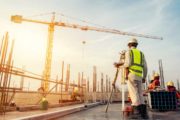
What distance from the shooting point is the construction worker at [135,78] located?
475 cm

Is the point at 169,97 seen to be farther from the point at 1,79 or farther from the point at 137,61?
the point at 1,79

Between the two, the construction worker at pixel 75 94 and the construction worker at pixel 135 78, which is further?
the construction worker at pixel 75 94

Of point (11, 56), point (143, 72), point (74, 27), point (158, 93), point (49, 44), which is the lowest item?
point (158, 93)

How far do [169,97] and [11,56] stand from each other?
249 inches

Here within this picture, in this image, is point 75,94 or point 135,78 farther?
point 75,94

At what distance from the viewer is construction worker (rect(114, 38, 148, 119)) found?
4.75m

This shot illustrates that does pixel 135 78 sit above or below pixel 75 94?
above

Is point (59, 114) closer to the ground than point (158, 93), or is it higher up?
closer to the ground

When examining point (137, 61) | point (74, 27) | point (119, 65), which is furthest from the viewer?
point (74, 27)

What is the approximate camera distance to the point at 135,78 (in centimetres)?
493

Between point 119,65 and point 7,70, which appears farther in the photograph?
point 7,70

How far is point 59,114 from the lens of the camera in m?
5.30

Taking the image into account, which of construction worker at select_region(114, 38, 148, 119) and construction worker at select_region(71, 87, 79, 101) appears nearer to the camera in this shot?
construction worker at select_region(114, 38, 148, 119)

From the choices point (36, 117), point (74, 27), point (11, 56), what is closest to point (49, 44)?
point (74, 27)
